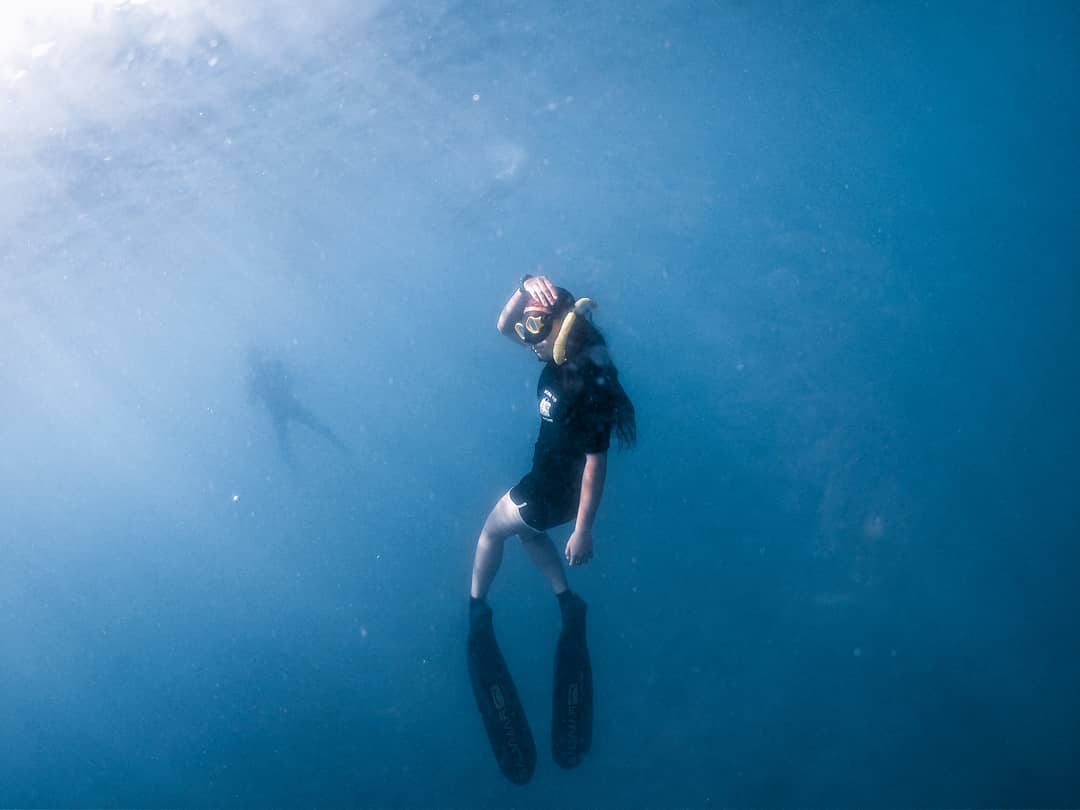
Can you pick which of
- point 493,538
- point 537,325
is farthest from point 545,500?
point 537,325

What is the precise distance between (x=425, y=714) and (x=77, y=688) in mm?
52446

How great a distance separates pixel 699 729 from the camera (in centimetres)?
1227

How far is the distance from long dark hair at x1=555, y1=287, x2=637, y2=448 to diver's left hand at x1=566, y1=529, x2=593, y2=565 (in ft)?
2.58

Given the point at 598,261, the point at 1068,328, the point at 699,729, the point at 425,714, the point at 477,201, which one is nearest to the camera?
the point at 699,729

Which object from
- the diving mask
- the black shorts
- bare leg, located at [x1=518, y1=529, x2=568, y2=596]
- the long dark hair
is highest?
the diving mask

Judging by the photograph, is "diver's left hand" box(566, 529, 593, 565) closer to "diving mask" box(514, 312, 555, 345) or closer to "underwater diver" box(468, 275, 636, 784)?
"underwater diver" box(468, 275, 636, 784)

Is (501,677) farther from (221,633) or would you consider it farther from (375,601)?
(221,633)

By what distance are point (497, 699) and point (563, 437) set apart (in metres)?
3.25

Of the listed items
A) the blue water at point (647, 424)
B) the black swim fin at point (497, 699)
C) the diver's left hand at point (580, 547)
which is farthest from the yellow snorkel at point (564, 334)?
the blue water at point (647, 424)

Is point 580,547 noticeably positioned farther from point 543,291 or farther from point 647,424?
point 647,424

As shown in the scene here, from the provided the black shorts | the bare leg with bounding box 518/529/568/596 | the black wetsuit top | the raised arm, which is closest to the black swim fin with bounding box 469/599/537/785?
the bare leg with bounding box 518/529/568/596

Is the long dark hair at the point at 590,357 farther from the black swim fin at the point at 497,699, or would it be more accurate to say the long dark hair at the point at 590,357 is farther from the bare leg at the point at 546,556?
the black swim fin at the point at 497,699

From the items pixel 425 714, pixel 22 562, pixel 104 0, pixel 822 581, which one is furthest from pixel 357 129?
pixel 22 562

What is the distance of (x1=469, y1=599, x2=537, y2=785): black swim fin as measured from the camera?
5938 millimetres
